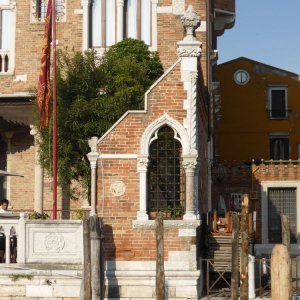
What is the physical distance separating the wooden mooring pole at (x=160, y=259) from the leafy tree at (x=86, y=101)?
13.0 ft

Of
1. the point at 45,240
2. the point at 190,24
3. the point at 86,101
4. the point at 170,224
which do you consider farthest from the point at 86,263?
the point at 190,24

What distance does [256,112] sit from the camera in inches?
1374

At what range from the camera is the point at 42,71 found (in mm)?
16500

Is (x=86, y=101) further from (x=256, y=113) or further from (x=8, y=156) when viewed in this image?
(x=256, y=113)

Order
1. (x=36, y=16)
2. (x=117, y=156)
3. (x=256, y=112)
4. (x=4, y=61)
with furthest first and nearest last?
(x=256, y=112), (x=4, y=61), (x=36, y=16), (x=117, y=156)

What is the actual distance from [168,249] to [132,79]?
14.3 ft

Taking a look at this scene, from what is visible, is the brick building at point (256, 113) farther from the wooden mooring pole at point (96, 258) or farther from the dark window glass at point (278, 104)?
the wooden mooring pole at point (96, 258)

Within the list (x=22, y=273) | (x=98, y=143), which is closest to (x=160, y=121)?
(x=98, y=143)

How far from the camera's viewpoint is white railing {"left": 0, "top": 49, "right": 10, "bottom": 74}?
2069 centimetres

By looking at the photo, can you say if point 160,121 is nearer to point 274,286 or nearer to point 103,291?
point 103,291

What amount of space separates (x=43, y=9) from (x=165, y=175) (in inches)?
293

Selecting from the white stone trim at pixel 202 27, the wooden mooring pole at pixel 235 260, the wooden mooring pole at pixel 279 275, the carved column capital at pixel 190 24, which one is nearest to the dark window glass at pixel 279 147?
the white stone trim at pixel 202 27

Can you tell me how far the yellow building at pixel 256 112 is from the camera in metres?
34.4

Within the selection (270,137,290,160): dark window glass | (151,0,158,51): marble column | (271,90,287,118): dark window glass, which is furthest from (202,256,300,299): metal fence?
(271,90,287,118): dark window glass
